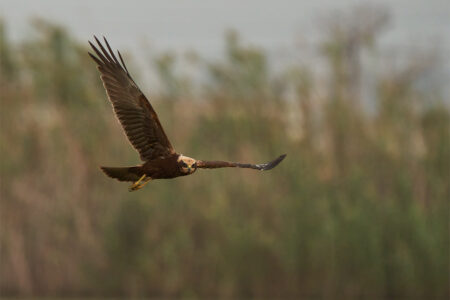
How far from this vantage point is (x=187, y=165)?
249 centimetres

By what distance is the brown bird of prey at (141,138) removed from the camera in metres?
2.54

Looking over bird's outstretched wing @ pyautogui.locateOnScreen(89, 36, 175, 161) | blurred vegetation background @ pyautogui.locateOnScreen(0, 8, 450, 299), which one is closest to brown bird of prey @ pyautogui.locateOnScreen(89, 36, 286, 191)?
bird's outstretched wing @ pyautogui.locateOnScreen(89, 36, 175, 161)

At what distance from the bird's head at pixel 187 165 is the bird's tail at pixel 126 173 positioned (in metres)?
0.22

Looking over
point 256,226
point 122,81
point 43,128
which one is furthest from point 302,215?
point 122,81

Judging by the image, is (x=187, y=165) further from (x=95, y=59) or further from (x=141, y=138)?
(x=95, y=59)

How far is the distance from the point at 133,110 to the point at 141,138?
0.29 m

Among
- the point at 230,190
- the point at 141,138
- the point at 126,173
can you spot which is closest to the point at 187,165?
the point at 126,173

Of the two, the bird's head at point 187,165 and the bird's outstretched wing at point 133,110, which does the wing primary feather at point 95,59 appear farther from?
the bird's head at point 187,165

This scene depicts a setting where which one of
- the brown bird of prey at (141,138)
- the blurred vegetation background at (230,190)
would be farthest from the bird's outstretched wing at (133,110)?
the blurred vegetation background at (230,190)

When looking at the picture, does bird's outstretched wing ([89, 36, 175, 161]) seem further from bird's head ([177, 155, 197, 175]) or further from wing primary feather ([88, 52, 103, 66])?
bird's head ([177, 155, 197, 175])

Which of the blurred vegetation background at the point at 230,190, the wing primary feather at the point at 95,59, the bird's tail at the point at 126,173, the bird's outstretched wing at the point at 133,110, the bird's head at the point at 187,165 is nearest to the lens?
the bird's head at the point at 187,165

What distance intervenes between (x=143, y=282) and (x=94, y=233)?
1182mm

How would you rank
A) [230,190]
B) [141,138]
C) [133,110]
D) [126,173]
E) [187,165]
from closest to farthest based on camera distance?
[187,165], [126,173], [141,138], [133,110], [230,190]

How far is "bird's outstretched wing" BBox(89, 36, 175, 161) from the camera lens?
9.70 feet
